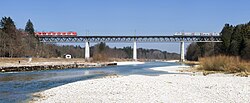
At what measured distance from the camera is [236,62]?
5122cm

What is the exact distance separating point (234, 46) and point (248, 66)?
53.8 metres

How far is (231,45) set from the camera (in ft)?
347

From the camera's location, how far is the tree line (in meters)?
88.8

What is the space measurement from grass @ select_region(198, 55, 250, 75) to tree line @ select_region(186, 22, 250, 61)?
48.1ft

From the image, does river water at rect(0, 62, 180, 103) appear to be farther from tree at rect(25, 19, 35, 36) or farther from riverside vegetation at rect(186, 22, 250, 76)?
tree at rect(25, 19, 35, 36)

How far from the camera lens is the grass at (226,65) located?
49188mm

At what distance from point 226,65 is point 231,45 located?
179 ft

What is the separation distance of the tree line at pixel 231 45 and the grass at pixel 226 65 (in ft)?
48.1

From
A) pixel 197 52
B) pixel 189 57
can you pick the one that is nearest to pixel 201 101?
pixel 197 52

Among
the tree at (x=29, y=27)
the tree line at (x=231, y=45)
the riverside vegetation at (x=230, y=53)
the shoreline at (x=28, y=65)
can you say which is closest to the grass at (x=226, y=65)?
the riverside vegetation at (x=230, y=53)

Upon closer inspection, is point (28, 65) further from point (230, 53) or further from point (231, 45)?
point (231, 45)

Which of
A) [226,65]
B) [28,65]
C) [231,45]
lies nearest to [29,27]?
[28,65]

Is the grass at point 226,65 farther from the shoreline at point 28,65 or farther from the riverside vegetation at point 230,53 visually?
the shoreline at point 28,65

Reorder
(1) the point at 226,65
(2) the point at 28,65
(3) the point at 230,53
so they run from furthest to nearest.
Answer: (3) the point at 230,53, (2) the point at 28,65, (1) the point at 226,65
